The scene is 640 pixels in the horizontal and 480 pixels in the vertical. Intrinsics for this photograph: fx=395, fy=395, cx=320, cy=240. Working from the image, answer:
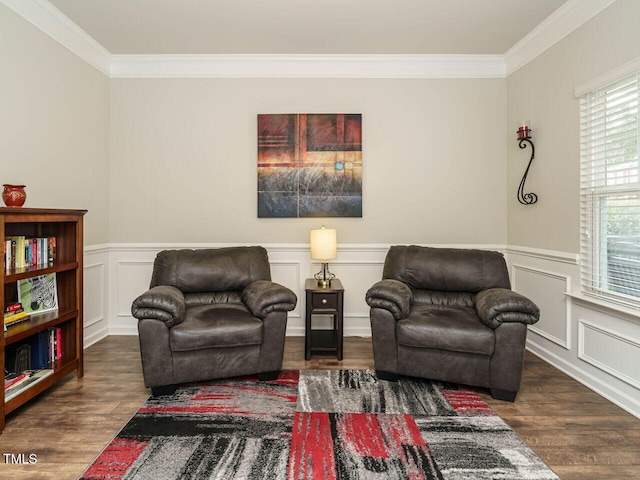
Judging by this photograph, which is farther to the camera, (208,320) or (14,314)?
(208,320)

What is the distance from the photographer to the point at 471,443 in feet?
6.81

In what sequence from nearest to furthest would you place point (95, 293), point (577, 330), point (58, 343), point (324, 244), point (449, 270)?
point (58, 343) → point (577, 330) → point (449, 270) → point (324, 244) → point (95, 293)

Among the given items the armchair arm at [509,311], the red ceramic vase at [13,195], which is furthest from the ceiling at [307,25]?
the armchair arm at [509,311]

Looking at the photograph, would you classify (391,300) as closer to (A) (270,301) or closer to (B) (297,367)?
(A) (270,301)

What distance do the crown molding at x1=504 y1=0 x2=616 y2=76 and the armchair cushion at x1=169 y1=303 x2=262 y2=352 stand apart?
3186 millimetres

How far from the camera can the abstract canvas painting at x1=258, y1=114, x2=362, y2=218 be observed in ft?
12.8

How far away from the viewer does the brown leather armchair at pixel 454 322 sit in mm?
2570

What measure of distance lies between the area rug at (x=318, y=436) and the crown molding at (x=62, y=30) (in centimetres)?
284

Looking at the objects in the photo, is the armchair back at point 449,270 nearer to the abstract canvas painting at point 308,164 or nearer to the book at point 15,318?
the abstract canvas painting at point 308,164

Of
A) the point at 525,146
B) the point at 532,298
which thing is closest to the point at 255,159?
the point at 525,146

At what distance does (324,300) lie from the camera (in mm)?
3285

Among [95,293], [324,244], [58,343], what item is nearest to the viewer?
[58,343]

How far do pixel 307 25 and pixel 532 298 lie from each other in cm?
306

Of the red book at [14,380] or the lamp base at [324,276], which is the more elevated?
the lamp base at [324,276]
